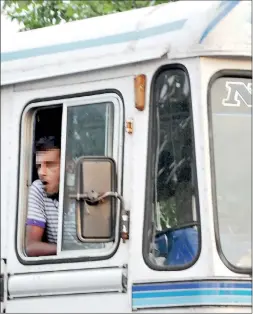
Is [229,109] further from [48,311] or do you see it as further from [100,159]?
[48,311]

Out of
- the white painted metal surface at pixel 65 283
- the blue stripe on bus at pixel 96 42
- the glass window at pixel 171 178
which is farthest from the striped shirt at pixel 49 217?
the blue stripe on bus at pixel 96 42

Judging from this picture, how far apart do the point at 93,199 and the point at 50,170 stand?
63 cm

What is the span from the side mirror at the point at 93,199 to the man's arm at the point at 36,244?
1.62 ft

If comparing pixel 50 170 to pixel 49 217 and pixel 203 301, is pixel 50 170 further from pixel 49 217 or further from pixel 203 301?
pixel 203 301

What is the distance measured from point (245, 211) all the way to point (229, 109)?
1.72 feet

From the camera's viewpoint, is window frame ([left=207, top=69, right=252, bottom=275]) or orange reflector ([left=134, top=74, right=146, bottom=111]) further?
orange reflector ([left=134, top=74, right=146, bottom=111])

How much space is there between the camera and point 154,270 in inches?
187

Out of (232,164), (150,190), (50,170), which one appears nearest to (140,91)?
(150,190)

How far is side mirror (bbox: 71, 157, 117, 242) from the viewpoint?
4715 mm

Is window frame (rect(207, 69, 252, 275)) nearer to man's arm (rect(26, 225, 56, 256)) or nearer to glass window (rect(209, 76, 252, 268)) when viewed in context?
glass window (rect(209, 76, 252, 268))

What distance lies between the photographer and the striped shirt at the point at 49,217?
5086mm

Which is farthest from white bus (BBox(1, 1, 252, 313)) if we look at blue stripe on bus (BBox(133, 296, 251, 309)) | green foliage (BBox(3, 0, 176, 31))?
green foliage (BBox(3, 0, 176, 31))

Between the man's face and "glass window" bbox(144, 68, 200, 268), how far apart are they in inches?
24.0

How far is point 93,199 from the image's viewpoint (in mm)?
4738
